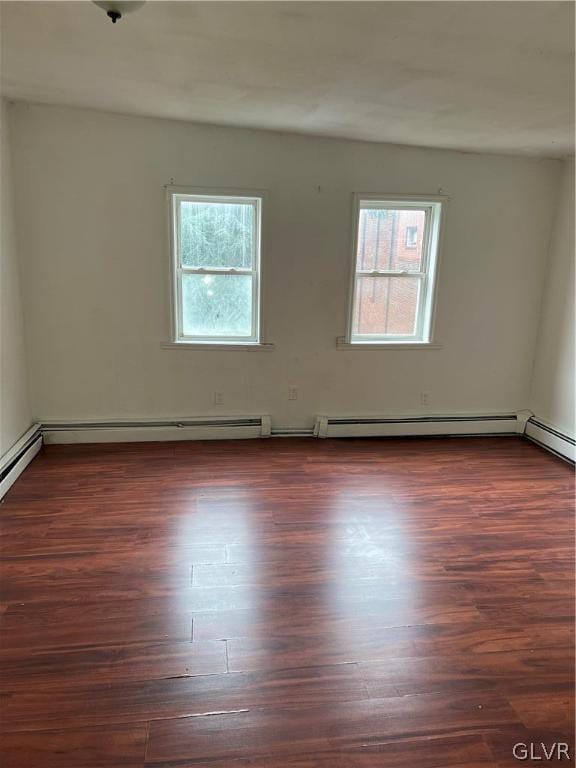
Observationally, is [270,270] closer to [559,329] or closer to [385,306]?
[385,306]

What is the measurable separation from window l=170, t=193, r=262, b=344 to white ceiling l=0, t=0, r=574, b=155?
65cm

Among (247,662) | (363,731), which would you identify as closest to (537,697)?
(363,731)

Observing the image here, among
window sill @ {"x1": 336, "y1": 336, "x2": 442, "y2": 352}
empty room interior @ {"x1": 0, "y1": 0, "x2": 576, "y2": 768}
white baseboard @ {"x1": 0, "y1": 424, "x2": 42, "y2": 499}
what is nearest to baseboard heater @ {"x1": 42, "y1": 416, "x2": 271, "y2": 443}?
empty room interior @ {"x1": 0, "y1": 0, "x2": 576, "y2": 768}

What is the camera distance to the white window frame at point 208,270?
3.75m

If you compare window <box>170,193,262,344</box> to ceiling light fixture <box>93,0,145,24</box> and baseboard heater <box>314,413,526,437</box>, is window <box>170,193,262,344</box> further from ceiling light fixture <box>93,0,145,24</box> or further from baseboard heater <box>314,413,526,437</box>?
ceiling light fixture <box>93,0,145,24</box>

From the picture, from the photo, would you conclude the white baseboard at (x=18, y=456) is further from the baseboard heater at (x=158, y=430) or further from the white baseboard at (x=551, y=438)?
the white baseboard at (x=551, y=438)

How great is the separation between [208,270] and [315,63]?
192cm

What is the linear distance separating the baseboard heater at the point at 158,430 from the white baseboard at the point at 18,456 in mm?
147

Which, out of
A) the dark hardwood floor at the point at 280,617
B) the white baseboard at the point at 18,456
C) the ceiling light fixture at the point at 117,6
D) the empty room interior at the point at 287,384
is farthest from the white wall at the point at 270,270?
the ceiling light fixture at the point at 117,6

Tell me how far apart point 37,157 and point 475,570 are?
12.6 feet

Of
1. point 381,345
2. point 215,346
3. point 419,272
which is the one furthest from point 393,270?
point 215,346

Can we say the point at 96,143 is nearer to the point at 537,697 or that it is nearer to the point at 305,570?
the point at 305,570

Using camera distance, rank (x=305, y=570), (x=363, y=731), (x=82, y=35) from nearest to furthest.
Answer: (x=363, y=731) → (x=82, y=35) → (x=305, y=570)

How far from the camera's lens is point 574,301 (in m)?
4.02
